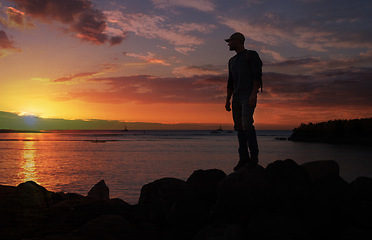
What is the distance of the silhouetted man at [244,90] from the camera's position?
6.37m

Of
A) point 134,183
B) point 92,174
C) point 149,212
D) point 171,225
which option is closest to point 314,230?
point 171,225

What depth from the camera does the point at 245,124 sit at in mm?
6414

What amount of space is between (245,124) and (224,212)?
6.40ft

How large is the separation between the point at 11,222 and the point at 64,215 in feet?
2.93

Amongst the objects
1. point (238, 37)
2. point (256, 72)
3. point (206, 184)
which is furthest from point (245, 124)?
point (238, 37)

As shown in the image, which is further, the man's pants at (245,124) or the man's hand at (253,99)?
the man's pants at (245,124)

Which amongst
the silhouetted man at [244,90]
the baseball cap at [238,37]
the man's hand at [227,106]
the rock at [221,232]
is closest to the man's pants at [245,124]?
the silhouetted man at [244,90]

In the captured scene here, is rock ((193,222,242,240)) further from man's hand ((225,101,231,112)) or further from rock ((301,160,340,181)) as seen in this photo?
rock ((301,160,340,181))

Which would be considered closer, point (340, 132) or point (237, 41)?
point (237, 41)

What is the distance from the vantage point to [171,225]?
5.55 metres

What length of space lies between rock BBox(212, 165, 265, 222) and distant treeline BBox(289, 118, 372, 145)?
5095 centimetres

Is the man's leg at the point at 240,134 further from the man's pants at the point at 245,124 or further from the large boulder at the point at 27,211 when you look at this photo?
the large boulder at the point at 27,211

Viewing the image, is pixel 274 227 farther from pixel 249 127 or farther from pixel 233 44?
pixel 233 44

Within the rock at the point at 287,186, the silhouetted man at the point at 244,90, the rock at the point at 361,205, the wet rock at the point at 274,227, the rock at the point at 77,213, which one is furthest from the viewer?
the silhouetted man at the point at 244,90
